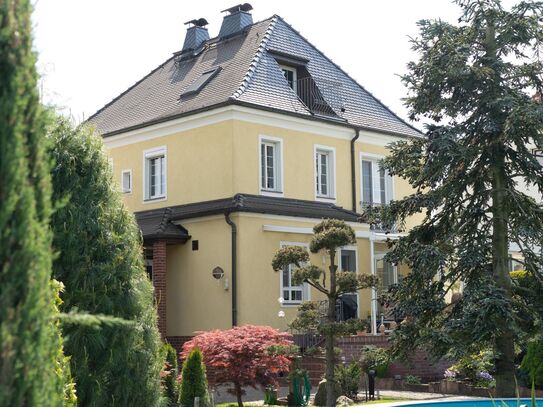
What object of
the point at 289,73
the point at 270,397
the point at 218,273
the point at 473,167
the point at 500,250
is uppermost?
the point at 289,73

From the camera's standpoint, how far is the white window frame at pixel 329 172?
26359 mm

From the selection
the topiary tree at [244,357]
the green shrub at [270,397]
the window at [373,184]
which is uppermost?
the window at [373,184]

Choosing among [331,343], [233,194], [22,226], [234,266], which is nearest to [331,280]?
[331,343]

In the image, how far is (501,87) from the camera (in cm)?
1437

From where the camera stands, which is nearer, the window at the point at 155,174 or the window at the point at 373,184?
the window at the point at 155,174

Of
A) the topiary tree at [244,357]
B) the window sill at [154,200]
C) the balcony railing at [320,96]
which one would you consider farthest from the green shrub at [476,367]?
the window sill at [154,200]

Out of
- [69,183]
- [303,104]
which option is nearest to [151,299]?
[69,183]

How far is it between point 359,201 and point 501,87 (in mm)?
13254

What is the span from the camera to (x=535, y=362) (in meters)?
18.0

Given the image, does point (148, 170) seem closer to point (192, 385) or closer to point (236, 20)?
point (236, 20)

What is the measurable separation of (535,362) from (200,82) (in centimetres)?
1455

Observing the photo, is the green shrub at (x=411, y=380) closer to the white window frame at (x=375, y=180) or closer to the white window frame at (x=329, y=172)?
the white window frame at (x=329, y=172)

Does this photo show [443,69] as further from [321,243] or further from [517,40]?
[321,243]

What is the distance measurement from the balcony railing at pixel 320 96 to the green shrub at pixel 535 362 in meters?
11.6
